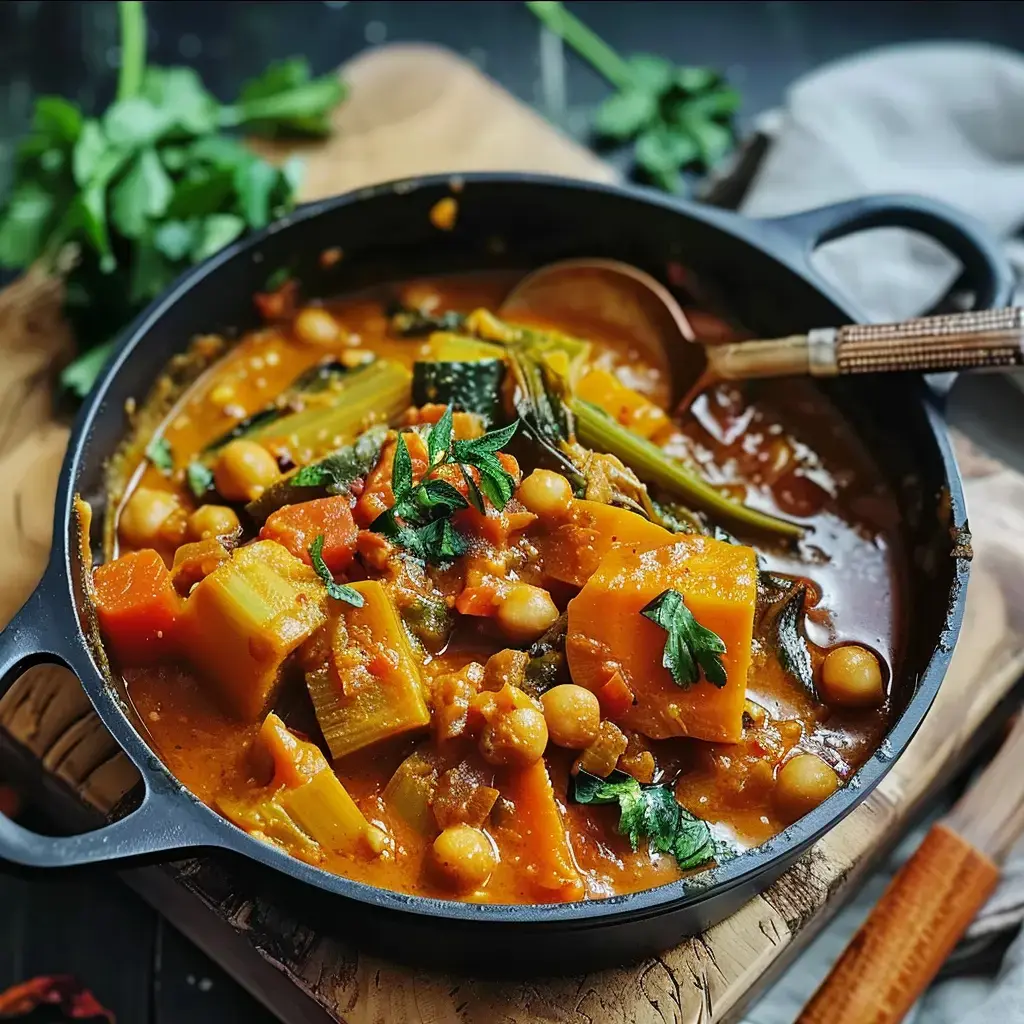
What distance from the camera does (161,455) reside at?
3375mm

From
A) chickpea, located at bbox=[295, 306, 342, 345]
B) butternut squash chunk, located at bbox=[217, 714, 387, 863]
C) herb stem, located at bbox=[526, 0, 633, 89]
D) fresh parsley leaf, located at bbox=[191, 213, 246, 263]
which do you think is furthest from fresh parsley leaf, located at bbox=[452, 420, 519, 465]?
herb stem, located at bbox=[526, 0, 633, 89]

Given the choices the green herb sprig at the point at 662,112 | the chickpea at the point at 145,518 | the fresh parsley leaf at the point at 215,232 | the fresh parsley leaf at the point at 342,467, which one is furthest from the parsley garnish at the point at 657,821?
the green herb sprig at the point at 662,112

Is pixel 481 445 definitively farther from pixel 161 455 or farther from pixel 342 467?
pixel 161 455

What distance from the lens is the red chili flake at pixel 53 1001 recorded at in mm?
3180

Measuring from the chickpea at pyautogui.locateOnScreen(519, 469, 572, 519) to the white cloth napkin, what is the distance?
167 cm

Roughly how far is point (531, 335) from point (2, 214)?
1750 mm

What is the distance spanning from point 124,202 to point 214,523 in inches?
48.6

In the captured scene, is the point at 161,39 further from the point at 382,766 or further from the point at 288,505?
the point at 382,766

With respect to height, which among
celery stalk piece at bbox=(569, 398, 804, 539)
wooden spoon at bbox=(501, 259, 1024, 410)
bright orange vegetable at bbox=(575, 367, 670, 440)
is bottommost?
celery stalk piece at bbox=(569, 398, 804, 539)

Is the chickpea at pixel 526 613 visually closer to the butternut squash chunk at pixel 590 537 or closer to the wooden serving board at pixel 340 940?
the butternut squash chunk at pixel 590 537

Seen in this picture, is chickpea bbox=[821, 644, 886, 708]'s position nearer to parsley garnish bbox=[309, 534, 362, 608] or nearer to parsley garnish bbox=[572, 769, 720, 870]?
parsley garnish bbox=[572, 769, 720, 870]

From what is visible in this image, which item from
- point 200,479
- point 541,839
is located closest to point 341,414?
point 200,479

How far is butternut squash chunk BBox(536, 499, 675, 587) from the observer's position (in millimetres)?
2803

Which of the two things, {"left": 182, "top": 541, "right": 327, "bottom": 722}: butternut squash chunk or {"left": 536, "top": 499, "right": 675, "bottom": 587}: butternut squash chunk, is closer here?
{"left": 182, "top": 541, "right": 327, "bottom": 722}: butternut squash chunk
